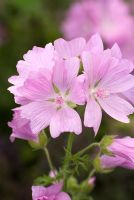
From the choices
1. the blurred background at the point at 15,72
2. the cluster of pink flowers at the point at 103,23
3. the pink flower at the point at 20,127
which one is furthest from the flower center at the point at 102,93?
the cluster of pink flowers at the point at 103,23

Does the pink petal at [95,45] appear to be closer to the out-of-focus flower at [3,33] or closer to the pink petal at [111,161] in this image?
the pink petal at [111,161]

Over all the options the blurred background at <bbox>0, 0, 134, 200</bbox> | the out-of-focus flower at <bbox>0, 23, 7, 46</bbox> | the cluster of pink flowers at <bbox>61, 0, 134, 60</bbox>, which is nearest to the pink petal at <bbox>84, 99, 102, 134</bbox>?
the blurred background at <bbox>0, 0, 134, 200</bbox>

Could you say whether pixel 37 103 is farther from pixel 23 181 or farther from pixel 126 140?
pixel 23 181

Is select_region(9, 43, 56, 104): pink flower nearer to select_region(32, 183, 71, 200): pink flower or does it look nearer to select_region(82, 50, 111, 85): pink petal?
select_region(82, 50, 111, 85): pink petal

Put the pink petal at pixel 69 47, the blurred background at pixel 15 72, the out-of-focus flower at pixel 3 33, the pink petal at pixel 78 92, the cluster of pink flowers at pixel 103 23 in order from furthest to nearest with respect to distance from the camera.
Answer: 1. the out-of-focus flower at pixel 3 33
2. the cluster of pink flowers at pixel 103 23
3. the blurred background at pixel 15 72
4. the pink petal at pixel 69 47
5. the pink petal at pixel 78 92

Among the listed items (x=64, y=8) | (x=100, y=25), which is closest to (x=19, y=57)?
(x=100, y=25)

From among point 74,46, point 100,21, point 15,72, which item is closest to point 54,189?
point 74,46

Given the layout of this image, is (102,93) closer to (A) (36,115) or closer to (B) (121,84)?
(B) (121,84)
